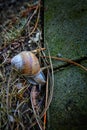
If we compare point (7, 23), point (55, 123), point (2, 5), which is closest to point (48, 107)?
point (55, 123)

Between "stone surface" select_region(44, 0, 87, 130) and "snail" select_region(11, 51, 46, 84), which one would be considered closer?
"stone surface" select_region(44, 0, 87, 130)

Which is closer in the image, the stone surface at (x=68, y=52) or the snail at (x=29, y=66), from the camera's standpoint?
the stone surface at (x=68, y=52)

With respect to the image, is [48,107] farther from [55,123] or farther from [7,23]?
[7,23]
